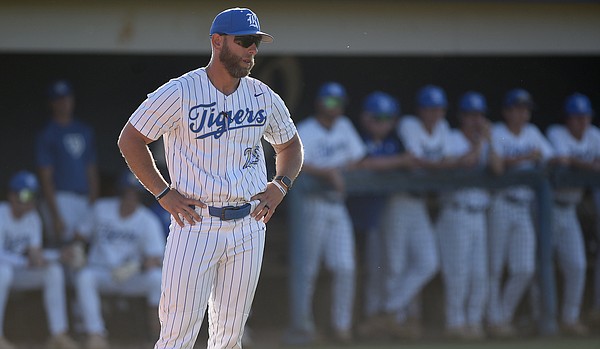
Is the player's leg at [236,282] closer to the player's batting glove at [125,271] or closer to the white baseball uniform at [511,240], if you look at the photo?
the player's batting glove at [125,271]

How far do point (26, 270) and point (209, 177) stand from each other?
3710 mm

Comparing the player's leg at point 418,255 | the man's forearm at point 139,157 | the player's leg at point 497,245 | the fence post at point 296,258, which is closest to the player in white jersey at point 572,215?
the player's leg at point 497,245

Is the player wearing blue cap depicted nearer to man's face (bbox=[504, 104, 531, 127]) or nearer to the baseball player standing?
man's face (bbox=[504, 104, 531, 127])

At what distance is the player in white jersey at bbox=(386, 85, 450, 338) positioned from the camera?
7184 mm

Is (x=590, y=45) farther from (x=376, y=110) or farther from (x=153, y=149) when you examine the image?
(x=153, y=149)

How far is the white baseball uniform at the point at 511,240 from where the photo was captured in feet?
24.3

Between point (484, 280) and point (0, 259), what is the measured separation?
3.35m

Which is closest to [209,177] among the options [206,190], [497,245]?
[206,190]

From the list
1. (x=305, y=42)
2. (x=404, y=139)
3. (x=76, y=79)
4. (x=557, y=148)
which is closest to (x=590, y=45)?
(x=557, y=148)

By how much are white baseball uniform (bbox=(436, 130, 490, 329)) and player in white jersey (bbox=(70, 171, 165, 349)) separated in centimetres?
203

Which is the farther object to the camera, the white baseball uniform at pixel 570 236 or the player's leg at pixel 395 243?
the white baseball uniform at pixel 570 236

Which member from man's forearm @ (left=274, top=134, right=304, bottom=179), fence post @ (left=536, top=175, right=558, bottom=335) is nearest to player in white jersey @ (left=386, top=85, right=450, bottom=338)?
fence post @ (left=536, top=175, right=558, bottom=335)

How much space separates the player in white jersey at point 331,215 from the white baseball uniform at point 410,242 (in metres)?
0.30

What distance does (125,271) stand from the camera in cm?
700
